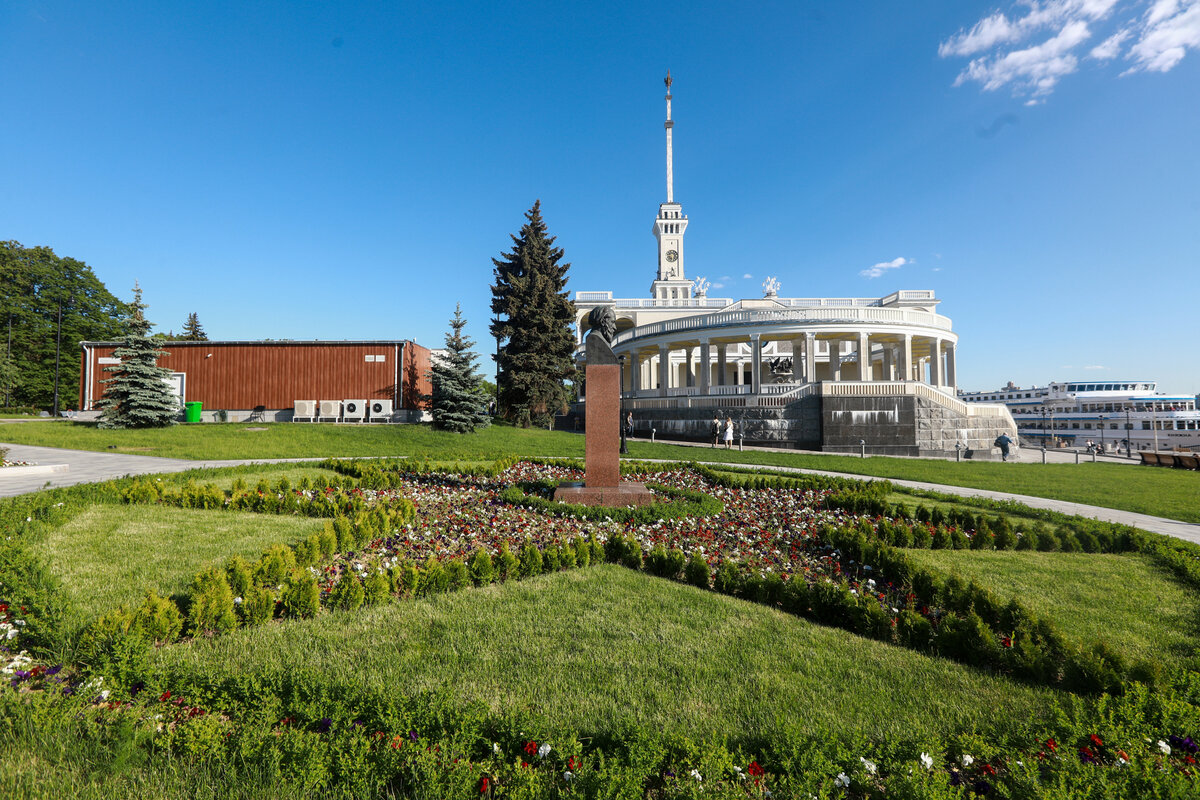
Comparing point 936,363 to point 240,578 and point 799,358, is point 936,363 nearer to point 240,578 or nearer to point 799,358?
point 799,358

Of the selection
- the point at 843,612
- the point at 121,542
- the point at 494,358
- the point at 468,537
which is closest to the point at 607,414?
the point at 468,537

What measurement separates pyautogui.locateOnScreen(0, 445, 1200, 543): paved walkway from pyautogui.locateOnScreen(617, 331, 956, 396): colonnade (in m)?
15.1

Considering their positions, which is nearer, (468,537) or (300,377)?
(468,537)

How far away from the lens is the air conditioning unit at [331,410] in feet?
86.4

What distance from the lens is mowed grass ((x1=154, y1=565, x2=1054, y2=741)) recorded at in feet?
9.77

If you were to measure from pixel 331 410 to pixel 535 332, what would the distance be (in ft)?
39.8

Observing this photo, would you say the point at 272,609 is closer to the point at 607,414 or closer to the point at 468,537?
the point at 468,537

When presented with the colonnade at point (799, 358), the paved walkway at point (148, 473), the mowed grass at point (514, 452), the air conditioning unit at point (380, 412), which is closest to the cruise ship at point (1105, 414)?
the colonnade at point (799, 358)

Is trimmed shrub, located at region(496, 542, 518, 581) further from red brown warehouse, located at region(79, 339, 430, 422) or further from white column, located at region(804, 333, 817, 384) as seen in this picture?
white column, located at region(804, 333, 817, 384)

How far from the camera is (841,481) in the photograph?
1162 cm

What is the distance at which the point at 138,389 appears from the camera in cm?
2095

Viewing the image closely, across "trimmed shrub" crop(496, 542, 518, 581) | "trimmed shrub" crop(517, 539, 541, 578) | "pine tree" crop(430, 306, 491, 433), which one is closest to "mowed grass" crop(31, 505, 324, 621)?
"trimmed shrub" crop(496, 542, 518, 581)

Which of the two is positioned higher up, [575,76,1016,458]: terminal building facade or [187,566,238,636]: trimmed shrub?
[575,76,1016,458]: terminal building facade

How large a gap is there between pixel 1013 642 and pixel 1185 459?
1012 inches
